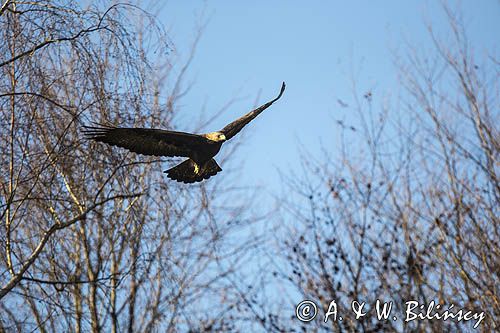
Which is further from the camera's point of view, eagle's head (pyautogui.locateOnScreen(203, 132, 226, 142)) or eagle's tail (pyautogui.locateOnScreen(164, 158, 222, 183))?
eagle's tail (pyautogui.locateOnScreen(164, 158, 222, 183))

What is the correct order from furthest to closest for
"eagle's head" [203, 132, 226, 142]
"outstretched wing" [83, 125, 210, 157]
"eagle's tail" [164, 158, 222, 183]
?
"eagle's tail" [164, 158, 222, 183], "eagle's head" [203, 132, 226, 142], "outstretched wing" [83, 125, 210, 157]

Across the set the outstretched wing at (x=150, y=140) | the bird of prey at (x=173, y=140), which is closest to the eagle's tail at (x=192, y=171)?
the bird of prey at (x=173, y=140)

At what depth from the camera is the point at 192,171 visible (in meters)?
4.88

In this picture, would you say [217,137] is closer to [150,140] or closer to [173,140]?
[173,140]

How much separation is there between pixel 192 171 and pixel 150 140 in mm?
417

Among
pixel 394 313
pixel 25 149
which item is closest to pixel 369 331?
pixel 394 313

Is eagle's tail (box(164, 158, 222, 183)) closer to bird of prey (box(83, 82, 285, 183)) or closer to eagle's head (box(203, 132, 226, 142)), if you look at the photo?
bird of prey (box(83, 82, 285, 183))

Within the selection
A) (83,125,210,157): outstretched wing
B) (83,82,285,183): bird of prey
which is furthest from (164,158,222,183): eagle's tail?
(83,125,210,157): outstretched wing

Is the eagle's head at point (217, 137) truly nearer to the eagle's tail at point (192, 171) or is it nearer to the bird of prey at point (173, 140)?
the bird of prey at point (173, 140)

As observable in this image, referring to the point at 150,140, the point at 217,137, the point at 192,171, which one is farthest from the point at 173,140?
the point at 192,171

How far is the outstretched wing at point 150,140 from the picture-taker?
14.7ft

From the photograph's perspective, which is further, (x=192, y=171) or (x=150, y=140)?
(x=192, y=171)

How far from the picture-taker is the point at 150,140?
15.0ft

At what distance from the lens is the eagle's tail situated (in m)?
4.83
